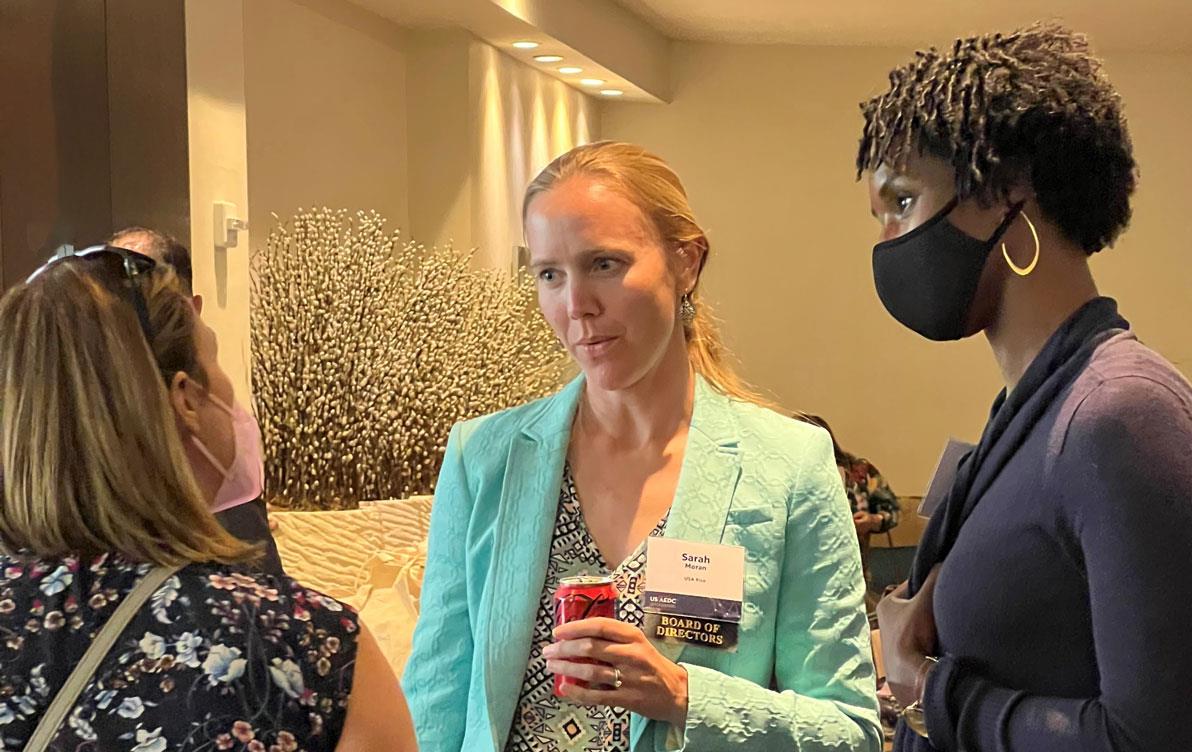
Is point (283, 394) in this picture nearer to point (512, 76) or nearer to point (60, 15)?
point (60, 15)

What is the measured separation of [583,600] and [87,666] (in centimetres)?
51

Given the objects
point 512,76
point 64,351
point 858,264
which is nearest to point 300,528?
point 64,351

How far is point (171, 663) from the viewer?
112cm

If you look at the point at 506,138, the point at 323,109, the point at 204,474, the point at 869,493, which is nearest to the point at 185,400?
the point at 204,474

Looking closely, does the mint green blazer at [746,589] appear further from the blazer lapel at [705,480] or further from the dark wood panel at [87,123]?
the dark wood panel at [87,123]

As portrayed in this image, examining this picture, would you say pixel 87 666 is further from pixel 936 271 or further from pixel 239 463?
pixel 936 271

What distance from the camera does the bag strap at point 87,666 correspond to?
3.58 feet

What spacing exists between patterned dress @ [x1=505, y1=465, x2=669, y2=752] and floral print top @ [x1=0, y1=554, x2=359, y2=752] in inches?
15.8

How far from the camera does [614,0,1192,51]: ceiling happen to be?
21.6ft

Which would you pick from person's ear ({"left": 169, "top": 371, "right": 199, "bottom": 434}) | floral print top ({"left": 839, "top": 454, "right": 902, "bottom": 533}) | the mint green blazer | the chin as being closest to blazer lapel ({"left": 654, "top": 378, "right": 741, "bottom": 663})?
the mint green blazer

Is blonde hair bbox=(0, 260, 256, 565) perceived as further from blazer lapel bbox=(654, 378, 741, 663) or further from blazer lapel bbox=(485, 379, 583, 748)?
blazer lapel bbox=(654, 378, 741, 663)

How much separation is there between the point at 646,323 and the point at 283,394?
5.80 feet

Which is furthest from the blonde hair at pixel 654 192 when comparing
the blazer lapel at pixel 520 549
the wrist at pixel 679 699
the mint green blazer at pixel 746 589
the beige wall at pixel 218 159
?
the beige wall at pixel 218 159

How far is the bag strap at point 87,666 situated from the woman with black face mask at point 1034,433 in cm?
71
